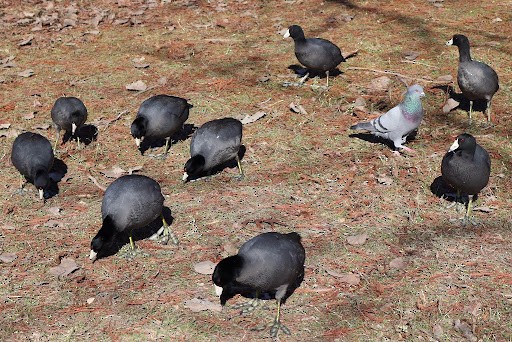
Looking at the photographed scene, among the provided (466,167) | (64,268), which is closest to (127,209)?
(64,268)

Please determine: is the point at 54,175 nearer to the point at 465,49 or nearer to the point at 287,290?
the point at 287,290

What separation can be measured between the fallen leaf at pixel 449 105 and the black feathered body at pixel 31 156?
5.99 metres

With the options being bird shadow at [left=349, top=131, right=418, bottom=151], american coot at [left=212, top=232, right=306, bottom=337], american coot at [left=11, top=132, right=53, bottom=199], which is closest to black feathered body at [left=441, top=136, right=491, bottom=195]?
bird shadow at [left=349, top=131, right=418, bottom=151]

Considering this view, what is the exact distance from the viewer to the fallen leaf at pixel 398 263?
6.12 metres

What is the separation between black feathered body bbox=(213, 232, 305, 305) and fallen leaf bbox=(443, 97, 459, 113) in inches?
180

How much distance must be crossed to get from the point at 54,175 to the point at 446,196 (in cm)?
538

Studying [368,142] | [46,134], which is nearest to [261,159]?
[368,142]

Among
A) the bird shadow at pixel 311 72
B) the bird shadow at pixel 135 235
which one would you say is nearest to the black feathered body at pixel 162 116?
the bird shadow at pixel 135 235

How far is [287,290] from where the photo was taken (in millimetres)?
5801

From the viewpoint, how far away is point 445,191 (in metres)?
7.45

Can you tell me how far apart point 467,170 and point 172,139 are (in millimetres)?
4407

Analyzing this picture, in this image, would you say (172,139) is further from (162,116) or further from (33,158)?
(33,158)

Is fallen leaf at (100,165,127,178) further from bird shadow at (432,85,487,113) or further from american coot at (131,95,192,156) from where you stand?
bird shadow at (432,85,487,113)

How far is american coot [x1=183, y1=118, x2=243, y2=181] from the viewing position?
25.0ft
